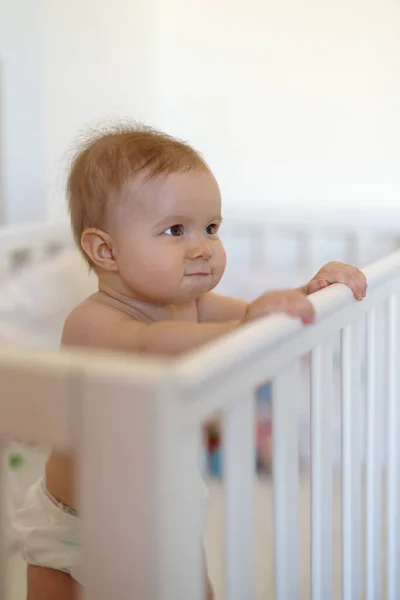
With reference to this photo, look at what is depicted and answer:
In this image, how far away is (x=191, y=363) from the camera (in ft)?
1.56

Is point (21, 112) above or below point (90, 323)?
above

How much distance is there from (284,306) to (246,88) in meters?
1.29

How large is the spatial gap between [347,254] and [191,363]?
132 centimetres

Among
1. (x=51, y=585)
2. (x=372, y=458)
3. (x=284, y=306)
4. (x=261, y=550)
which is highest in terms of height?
(x=284, y=306)

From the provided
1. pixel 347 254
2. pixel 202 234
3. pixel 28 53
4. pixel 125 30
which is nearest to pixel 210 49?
pixel 125 30

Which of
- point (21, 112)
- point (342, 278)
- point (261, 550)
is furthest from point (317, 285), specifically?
point (21, 112)

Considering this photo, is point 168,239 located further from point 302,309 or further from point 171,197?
point 302,309

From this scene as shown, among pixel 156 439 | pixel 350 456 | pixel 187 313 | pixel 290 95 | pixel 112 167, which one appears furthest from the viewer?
pixel 290 95

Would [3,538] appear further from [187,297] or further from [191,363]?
[187,297]

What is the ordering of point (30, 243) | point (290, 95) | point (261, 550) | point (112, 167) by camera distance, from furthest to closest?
point (290, 95), point (30, 243), point (261, 550), point (112, 167)

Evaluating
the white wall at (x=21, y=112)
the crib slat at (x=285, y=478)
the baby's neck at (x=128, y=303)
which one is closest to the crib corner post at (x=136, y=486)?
the crib slat at (x=285, y=478)

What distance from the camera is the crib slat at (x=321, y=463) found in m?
0.73

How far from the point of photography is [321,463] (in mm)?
739

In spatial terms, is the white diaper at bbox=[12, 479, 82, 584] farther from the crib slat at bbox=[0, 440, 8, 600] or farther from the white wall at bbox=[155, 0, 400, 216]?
the white wall at bbox=[155, 0, 400, 216]
